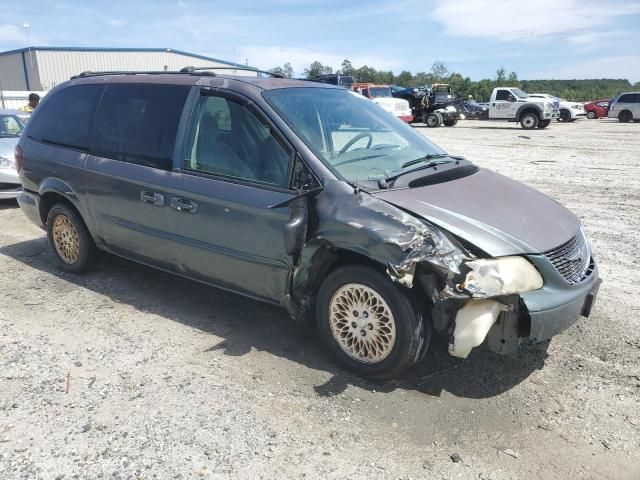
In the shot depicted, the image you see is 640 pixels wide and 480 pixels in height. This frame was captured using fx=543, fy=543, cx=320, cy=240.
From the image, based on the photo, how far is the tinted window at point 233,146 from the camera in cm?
366

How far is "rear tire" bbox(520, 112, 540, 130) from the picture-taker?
1065 inches

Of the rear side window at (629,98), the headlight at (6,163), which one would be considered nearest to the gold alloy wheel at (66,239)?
the headlight at (6,163)

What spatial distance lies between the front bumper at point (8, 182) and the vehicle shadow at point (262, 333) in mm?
3184

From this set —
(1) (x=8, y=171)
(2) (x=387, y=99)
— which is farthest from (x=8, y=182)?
(2) (x=387, y=99)

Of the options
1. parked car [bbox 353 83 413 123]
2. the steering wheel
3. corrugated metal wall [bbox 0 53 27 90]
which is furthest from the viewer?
corrugated metal wall [bbox 0 53 27 90]

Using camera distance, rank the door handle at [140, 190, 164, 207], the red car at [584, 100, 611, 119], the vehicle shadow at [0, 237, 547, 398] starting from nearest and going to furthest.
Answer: the vehicle shadow at [0, 237, 547, 398] < the door handle at [140, 190, 164, 207] < the red car at [584, 100, 611, 119]

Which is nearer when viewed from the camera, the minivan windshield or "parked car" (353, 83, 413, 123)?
the minivan windshield

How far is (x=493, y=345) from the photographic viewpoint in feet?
10.3

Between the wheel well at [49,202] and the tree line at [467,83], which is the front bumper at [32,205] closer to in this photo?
the wheel well at [49,202]

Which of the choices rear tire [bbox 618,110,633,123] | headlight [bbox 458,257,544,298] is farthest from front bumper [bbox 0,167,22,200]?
rear tire [bbox 618,110,633,123]

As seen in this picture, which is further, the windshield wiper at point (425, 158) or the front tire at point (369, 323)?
the windshield wiper at point (425, 158)

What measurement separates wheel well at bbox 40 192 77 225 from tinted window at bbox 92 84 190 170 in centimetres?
74

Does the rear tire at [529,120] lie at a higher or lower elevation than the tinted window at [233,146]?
lower

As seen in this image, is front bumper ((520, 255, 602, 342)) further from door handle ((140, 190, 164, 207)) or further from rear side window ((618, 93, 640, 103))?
rear side window ((618, 93, 640, 103))
